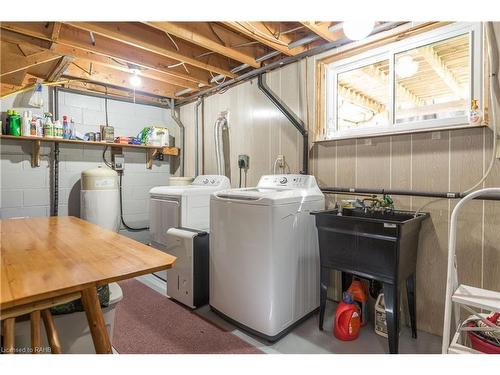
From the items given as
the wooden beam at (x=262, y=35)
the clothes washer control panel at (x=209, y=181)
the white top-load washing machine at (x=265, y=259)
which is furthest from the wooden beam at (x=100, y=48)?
the white top-load washing machine at (x=265, y=259)

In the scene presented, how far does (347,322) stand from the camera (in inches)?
72.6

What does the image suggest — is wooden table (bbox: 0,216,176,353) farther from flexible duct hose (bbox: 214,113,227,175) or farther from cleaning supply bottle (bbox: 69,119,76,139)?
cleaning supply bottle (bbox: 69,119,76,139)

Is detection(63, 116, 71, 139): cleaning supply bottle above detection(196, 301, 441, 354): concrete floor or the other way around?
above

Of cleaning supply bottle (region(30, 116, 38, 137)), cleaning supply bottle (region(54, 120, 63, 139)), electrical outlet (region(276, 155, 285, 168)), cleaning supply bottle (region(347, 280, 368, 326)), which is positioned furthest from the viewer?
cleaning supply bottle (region(54, 120, 63, 139))

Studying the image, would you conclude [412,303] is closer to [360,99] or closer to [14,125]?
[360,99]

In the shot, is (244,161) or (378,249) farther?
(244,161)

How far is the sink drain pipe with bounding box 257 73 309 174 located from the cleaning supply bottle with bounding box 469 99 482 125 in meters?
1.18

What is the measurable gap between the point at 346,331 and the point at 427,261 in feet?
2.39

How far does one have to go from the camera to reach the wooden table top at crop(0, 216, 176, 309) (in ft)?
2.73

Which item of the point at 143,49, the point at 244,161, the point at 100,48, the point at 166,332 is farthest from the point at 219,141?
the point at 166,332

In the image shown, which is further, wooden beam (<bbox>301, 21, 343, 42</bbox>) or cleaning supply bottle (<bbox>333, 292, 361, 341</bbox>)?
wooden beam (<bbox>301, 21, 343, 42</bbox>)

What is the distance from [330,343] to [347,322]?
0.17m

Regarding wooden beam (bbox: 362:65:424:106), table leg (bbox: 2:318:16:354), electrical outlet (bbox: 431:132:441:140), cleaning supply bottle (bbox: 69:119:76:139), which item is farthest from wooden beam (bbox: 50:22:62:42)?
electrical outlet (bbox: 431:132:441:140)

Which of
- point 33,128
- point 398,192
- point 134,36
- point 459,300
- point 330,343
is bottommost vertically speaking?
point 330,343
